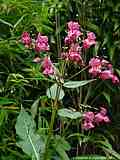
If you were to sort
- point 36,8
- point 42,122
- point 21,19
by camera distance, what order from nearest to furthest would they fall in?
point 42,122
point 21,19
point 36,8

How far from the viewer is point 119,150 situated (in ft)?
8.12

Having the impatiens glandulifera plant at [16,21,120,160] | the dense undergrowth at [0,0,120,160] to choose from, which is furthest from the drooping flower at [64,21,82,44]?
the dense undergrowth at [0,0,120,160]

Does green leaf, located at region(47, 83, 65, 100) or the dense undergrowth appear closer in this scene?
green leaf, located at region(47, 83, 65, 100)

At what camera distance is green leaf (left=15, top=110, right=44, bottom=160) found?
5.27 feet

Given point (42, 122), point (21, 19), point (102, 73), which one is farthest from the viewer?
point (21, 19)

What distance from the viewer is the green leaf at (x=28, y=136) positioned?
1.61 meters

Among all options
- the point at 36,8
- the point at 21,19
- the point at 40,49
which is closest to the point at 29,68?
the point at 21,19

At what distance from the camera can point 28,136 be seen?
1635mm

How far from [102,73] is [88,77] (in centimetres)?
92

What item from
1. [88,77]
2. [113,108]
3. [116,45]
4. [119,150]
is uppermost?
[116,45]

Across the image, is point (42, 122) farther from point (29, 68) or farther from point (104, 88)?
point (104, 88)

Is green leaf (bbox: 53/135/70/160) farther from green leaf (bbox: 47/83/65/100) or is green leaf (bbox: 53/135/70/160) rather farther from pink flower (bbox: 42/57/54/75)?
pink flower (bbox: 42/57/54/75)

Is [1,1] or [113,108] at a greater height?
[1,1]

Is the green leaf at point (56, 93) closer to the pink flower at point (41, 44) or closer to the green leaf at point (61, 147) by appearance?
the pink flower at point (41, 44)
